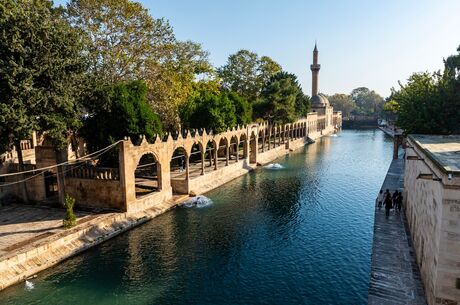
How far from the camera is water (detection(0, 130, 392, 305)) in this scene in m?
15.9

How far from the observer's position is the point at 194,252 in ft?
66.8

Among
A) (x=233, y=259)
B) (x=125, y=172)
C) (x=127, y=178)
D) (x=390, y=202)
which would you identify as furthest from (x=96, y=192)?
(x=390, y=202)

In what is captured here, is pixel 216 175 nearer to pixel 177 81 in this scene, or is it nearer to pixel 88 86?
pixel 177 81

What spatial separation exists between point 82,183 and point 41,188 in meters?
3.32

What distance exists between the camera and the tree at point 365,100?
7001 inches

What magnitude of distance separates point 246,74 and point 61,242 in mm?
55693

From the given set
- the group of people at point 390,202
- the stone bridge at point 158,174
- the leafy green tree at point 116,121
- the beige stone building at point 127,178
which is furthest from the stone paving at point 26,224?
the group of people at point 390,202

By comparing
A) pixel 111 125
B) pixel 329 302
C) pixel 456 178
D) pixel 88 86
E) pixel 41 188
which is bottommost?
pixel 329 302

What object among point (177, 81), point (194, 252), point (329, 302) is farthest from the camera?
point (177, 81)

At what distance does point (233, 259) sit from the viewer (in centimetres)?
1948

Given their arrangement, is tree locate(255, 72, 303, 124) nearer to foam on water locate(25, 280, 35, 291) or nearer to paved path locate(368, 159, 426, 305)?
paved path locate(368, 159, 426, 305)

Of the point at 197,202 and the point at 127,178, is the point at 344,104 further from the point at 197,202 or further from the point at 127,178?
the point at 127,178

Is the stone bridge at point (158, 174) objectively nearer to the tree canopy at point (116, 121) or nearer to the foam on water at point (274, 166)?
the foam on water at point (274, 166)

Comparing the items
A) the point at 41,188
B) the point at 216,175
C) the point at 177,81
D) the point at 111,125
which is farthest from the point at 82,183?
the point at 177,81
